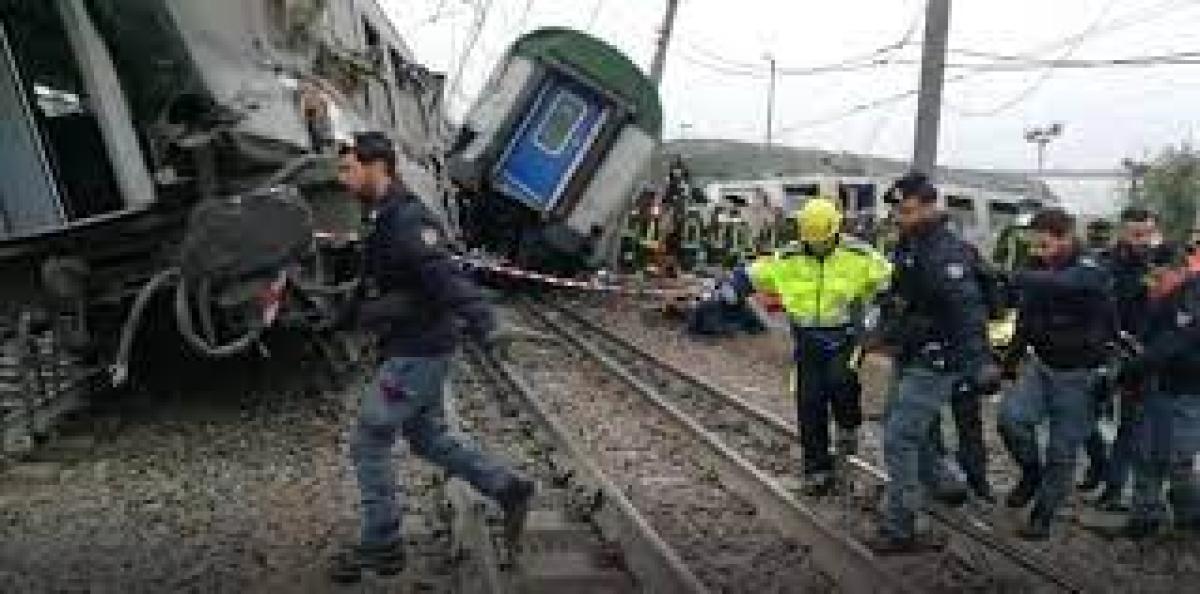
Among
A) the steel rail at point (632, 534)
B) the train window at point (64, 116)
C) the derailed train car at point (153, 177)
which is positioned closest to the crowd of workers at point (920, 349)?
the steel rail at point (632, 534)

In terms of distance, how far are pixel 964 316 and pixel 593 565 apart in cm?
205

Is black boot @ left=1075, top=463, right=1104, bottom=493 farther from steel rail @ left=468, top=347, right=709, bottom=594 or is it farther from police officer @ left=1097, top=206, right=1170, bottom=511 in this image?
steel rail @ left=468, top=347, right=709, bottom=594

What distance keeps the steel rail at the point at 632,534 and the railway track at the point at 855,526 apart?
2.53ft

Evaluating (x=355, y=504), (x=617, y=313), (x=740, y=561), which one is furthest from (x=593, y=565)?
(x=617, y=313)

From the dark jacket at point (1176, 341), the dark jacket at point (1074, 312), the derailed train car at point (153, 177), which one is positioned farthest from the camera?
the derailed train car at point (153, 177)

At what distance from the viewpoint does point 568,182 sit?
21578 mm

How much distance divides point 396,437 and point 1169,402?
13.6ft

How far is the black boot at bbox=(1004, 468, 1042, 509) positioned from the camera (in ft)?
29.2

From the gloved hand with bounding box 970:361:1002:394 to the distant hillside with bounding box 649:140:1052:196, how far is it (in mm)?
32301

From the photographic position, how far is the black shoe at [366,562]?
22.3ft

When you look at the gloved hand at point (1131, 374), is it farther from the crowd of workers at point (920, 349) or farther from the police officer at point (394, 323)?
the police officer at point (394, 323)

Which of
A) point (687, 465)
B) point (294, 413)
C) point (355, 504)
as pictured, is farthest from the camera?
point (294, 413)

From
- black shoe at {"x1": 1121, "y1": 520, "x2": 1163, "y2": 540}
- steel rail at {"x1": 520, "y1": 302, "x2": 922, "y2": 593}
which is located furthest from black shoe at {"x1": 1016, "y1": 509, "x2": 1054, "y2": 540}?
steel rail at {"x1": 520, "y1": 302, "x2": 922, "y2": 593}

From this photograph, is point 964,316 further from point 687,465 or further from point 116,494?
point 116,494
